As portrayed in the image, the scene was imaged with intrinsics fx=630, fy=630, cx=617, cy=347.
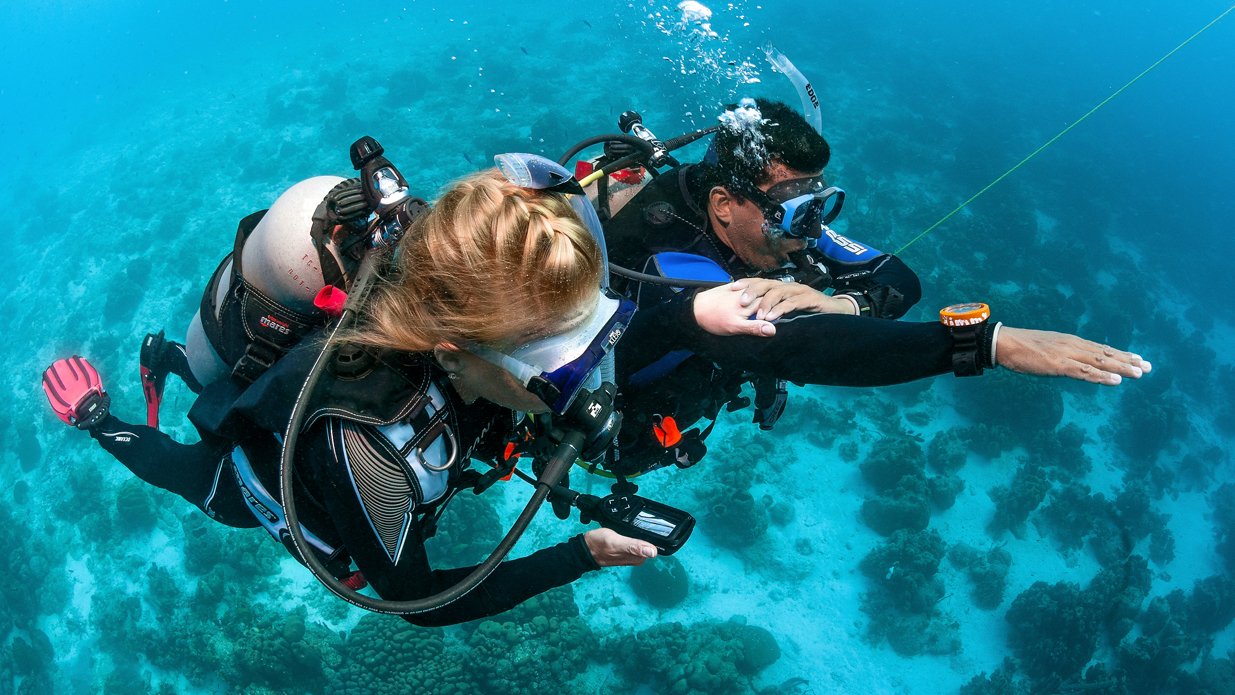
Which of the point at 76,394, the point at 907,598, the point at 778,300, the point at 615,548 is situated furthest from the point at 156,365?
the point at 907,598

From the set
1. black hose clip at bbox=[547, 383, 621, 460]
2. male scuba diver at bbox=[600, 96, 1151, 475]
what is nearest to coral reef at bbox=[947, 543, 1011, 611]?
male scuba diver at bbox=[600, 96, 1151, 475]

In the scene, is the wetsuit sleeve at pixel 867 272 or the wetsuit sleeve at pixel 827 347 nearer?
the wetsuit sleeve at pixel 827 347

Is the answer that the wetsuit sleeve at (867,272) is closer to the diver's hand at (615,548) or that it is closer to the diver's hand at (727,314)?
the diver's hand at (727,314)

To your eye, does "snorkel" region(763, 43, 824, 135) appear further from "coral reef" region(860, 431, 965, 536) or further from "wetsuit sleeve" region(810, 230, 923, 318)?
"coral reef" region(860, 431, 965, 536)

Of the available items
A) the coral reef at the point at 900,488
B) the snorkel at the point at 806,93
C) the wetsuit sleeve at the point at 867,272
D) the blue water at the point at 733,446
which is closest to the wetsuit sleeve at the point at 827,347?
the wetsuit sleeve at the point at 867,272

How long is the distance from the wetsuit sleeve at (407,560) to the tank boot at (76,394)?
3.91 meters

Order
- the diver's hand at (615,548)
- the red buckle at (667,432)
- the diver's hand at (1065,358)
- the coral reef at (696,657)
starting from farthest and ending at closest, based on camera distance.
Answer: the coral reef at (696,657)
the red buckle at (667,432)
the diver's hand at (615,548)
the diver's hand at (1065,358)

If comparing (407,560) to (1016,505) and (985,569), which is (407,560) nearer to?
(985,569)

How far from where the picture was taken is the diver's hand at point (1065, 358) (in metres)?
1.60

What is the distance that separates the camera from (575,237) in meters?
1.76

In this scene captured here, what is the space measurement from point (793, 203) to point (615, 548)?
1.87m

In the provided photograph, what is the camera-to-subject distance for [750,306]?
2.03 meters

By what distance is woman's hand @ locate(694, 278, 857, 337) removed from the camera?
6.53 feet

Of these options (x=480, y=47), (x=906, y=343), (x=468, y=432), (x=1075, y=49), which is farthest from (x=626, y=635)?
(x=1075, y=49)
